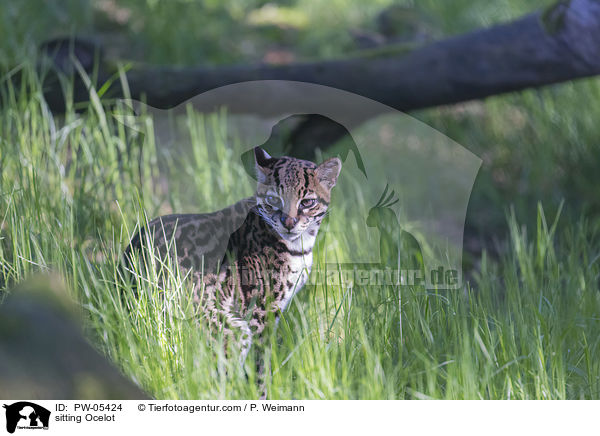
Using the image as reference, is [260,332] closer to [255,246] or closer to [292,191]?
[255,246]

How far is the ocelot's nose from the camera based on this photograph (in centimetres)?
115

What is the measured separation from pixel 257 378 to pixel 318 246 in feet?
1.03

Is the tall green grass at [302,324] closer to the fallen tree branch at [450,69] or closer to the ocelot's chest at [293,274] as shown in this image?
the ocelot's chest at [293,274]

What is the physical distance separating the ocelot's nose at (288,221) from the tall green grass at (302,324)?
166 mm

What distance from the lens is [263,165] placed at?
1.19m

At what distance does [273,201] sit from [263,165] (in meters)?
0.08

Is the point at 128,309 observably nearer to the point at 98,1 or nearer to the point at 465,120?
the point at 465,120
